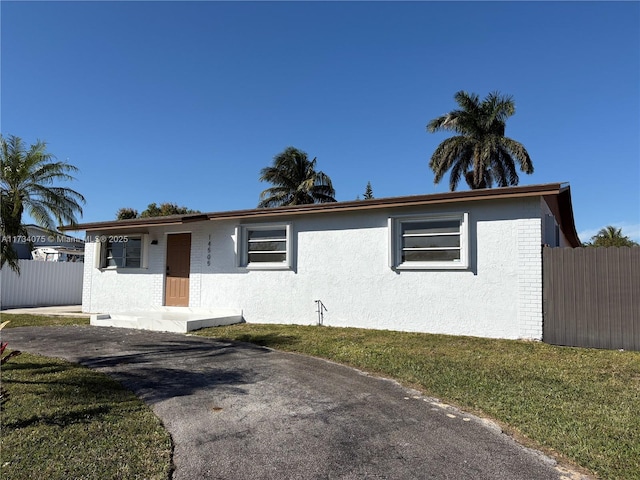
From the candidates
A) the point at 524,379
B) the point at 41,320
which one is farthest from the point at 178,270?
the point at 524,379

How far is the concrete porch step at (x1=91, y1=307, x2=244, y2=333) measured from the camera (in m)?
9.53

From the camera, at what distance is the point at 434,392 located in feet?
16.1

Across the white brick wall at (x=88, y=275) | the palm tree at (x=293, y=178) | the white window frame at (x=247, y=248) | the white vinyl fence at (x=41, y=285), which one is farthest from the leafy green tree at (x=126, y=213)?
the white window frame at (x=247, y=248)

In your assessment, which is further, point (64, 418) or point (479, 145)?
point (479, 145)

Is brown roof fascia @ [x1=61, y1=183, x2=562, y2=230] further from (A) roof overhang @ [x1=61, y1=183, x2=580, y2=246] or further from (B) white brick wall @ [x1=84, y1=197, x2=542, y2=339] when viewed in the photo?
(B) white brick wall @ [x1=84, y1=197, x2=542, y2=339]

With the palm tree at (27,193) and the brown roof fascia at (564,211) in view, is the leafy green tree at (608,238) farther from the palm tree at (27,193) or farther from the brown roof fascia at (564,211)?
the palm tree at (27,193)

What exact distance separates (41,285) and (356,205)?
14862 mm

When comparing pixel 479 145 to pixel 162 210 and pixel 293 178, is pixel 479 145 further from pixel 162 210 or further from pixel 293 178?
pixel 162 210

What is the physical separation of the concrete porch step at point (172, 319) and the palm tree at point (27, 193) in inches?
97.2

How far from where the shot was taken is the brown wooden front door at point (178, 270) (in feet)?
39.9

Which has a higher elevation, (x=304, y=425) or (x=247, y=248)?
(x=247, y=248)

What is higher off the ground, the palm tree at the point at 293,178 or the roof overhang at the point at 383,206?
the palm tree at the point at 293,178

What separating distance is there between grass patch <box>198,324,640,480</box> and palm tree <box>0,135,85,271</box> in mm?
4334

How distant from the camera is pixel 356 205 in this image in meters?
9.62
